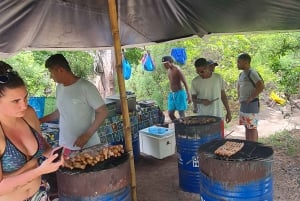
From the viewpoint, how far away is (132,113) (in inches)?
218

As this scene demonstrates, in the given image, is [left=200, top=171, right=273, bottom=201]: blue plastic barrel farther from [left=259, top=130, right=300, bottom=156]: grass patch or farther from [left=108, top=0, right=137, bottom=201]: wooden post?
[left=259, top=130, right=300, bottom=156]: grass patch

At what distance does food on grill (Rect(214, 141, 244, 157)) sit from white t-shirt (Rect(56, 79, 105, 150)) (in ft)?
4.04

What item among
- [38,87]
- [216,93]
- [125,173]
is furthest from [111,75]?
[125,173]

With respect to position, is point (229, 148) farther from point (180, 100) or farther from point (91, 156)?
point (180, 100)

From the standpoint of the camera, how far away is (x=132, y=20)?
164 inches

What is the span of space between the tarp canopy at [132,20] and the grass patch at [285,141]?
7.58ft

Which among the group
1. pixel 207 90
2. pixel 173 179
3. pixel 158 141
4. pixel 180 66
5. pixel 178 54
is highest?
pixel 178 54

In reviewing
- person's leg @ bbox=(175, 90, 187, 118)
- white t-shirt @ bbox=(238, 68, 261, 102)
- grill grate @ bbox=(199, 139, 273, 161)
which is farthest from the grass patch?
grill grate @ bbox=(199, 139, 273, 161)

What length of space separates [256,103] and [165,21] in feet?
6.55

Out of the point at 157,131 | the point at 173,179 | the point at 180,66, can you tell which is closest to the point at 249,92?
the point at 157,131

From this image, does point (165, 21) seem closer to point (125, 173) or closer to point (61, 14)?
point (61, 14)

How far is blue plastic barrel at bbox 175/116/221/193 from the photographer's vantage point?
3.76 m

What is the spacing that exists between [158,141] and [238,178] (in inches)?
121

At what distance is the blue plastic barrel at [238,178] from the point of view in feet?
7.79
